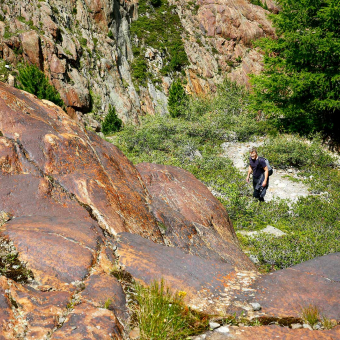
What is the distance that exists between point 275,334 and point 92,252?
5.46 feet

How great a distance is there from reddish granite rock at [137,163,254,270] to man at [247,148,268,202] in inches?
→ 101

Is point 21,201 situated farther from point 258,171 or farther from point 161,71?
point 161,71

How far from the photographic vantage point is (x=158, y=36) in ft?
135

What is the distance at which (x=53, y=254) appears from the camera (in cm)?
239

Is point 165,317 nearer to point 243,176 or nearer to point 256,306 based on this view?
point 256,306

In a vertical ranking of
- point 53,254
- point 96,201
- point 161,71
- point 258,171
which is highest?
point 53,254

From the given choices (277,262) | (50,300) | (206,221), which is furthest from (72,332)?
(277,262)

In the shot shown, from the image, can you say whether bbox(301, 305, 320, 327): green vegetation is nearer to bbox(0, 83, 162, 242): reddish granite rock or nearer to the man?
bbox(0, 83, 162, 242): reddish granite rock

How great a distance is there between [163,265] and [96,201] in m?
1.39

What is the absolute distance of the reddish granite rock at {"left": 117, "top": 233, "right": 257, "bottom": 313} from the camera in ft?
7.77

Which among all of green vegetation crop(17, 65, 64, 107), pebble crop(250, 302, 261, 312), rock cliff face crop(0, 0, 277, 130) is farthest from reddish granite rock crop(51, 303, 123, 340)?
rock cliff face crop(0, 0, 277, 130)

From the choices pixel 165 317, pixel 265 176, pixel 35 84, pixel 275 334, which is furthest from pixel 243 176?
pixel 35 84

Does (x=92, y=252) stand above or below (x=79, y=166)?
above

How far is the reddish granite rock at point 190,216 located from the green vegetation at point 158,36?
103ft
